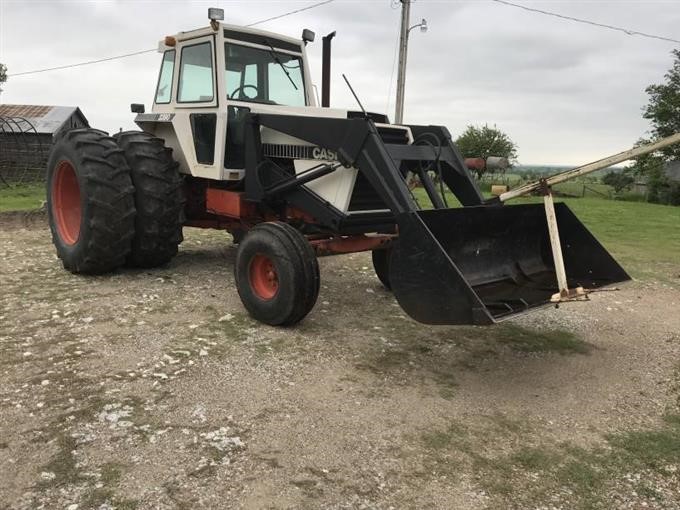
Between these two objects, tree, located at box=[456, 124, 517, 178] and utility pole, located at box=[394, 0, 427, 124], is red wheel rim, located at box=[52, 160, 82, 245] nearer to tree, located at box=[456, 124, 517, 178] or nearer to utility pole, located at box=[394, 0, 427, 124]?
utility pole, located at box=[394, 0, 427, 124]

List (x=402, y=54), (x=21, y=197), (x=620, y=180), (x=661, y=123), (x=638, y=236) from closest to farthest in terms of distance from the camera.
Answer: (x=638, y=236) < (x=21, y=197) < (x=402, y=54) < (x=661, y=123) < (x=620, y=180)

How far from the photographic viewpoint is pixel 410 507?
2.71 meters

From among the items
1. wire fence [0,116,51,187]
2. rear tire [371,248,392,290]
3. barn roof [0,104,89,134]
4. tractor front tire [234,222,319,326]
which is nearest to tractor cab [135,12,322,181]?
tractor front tire [234,222,319,326]

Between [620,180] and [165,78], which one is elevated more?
[165,78]

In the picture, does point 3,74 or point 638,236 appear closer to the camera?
point 638,236

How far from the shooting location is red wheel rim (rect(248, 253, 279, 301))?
205 inches

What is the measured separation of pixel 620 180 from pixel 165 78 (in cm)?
4129

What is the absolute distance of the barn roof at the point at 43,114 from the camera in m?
24.6

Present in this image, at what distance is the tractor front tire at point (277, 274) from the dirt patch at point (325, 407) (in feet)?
0.62

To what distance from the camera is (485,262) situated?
4.75 meters

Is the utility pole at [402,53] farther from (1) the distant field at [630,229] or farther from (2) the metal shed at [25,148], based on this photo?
(2) the metal shed at [25,148]

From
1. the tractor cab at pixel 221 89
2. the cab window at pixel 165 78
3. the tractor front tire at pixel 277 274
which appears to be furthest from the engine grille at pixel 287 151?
the cab window at pixel 165 78

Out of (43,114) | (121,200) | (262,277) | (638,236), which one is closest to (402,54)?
(638,236)

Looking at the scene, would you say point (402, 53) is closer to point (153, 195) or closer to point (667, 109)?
point (153, 195)
